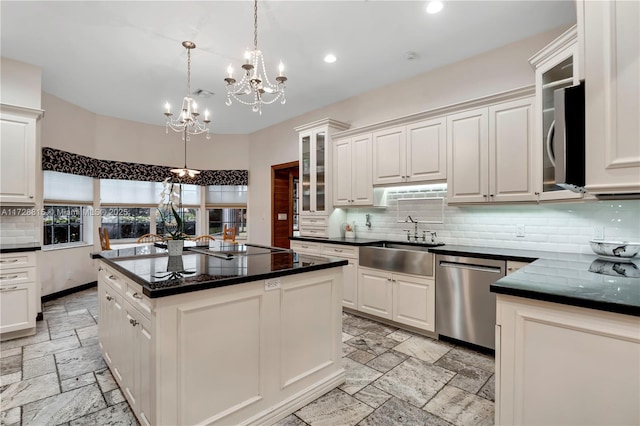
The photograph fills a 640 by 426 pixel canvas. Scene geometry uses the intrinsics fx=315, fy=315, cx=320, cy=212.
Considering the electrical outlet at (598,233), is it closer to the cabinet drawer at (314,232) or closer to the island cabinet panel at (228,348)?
the island cabinet panel at (228,348)

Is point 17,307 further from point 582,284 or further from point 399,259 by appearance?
point 582,284

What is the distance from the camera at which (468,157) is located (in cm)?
324

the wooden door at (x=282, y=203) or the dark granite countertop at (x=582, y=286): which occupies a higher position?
the wooden door at (x=282, y=203)

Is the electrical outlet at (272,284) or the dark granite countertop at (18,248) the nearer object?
the electrical outlet at (272,284)

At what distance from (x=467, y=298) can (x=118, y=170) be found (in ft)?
19.8

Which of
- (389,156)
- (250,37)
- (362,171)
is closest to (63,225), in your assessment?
(250,37)

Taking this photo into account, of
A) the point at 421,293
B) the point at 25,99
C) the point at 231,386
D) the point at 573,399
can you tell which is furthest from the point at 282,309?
the point at 25,99

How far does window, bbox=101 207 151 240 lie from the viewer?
591cm

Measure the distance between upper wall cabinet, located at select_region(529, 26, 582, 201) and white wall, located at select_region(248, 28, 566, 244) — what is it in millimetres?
635

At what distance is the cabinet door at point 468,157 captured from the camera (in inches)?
123

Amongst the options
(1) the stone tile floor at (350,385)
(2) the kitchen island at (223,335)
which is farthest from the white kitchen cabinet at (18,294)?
(2) the kitchen island at (223,335)

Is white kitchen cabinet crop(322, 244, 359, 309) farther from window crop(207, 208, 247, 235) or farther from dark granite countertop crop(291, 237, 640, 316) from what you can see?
window crop(207, 208, 247, 235)

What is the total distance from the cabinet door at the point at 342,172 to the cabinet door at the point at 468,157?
1387mm

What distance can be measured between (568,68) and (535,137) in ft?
1.81
